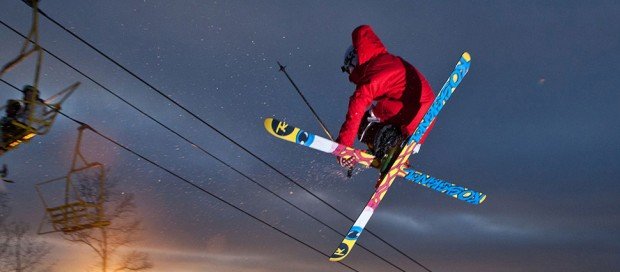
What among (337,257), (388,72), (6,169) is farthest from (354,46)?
(6,169)

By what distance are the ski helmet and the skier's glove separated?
3.77 ft

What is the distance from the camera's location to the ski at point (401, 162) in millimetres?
7789

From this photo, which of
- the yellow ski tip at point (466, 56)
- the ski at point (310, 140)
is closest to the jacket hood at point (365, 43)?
the ski at point (310, 140)

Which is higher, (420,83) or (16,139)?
(420,83)

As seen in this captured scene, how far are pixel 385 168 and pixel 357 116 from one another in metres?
1.37

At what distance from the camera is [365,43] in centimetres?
704

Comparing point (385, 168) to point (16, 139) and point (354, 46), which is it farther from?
point (16, 139)

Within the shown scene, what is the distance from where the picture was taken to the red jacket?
6.94m

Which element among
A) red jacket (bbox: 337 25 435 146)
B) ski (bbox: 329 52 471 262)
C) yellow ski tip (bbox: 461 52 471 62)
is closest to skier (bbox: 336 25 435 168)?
red jacket (bbox: 337 25 435 146)

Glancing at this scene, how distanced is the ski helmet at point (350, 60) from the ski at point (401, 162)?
126cm

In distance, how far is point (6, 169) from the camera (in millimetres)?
8594

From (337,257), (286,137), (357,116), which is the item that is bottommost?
(337,257)

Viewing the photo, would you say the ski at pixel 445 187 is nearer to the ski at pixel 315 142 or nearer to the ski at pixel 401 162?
the ski at pixel 315 142

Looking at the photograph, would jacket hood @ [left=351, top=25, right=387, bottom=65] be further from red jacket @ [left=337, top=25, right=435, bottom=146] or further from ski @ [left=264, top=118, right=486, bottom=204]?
ski @ [left=264, top=118, right=486, bottom=204]
